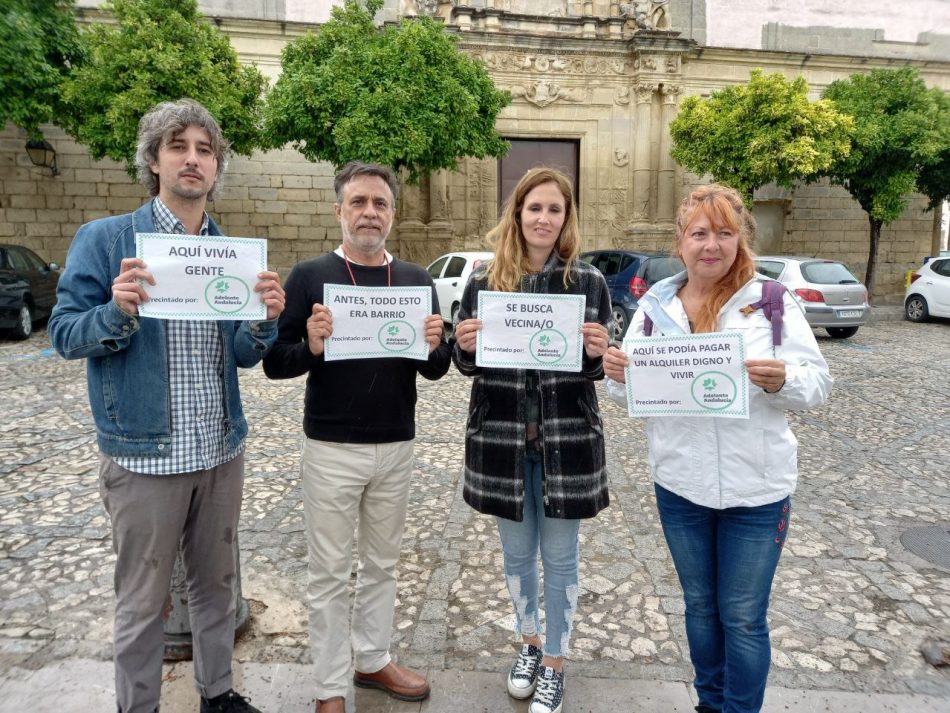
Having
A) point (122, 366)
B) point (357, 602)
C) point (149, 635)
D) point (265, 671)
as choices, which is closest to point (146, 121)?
point (122, 366)

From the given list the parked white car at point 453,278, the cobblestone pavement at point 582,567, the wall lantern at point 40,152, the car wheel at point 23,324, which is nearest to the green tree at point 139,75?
the wall lantern at point 40,152

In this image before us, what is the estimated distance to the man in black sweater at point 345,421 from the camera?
2.39 meters

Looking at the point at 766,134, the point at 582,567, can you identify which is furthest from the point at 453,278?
the point at 582,567

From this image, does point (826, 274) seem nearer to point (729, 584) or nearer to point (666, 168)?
point (666, 168)

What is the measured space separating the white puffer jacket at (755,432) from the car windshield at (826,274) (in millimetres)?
11303

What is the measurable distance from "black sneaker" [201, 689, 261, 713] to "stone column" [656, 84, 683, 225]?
18.5m

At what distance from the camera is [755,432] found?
2105 millimetres

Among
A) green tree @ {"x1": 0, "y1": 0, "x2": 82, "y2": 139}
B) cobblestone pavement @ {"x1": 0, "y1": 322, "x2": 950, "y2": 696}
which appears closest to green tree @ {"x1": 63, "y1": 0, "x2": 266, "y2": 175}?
green tree @ {"x1": 0, "y1": 0, "x2": 82, "y2": 139}

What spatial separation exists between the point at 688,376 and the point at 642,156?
18.6 metres

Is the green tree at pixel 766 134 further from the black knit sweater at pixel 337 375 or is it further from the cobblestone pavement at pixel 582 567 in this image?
the black knit sweater at pixel 337 375

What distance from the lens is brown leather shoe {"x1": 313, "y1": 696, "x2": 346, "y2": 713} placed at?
7.79 ft

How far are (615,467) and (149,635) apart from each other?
4050mm

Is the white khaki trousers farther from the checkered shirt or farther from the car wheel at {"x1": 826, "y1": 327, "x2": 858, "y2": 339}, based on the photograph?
the car wheel at {"x1": 826, "y1": 327, "x2": 858, "y2": 339}

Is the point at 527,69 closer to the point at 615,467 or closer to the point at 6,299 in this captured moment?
the point at 6,299
